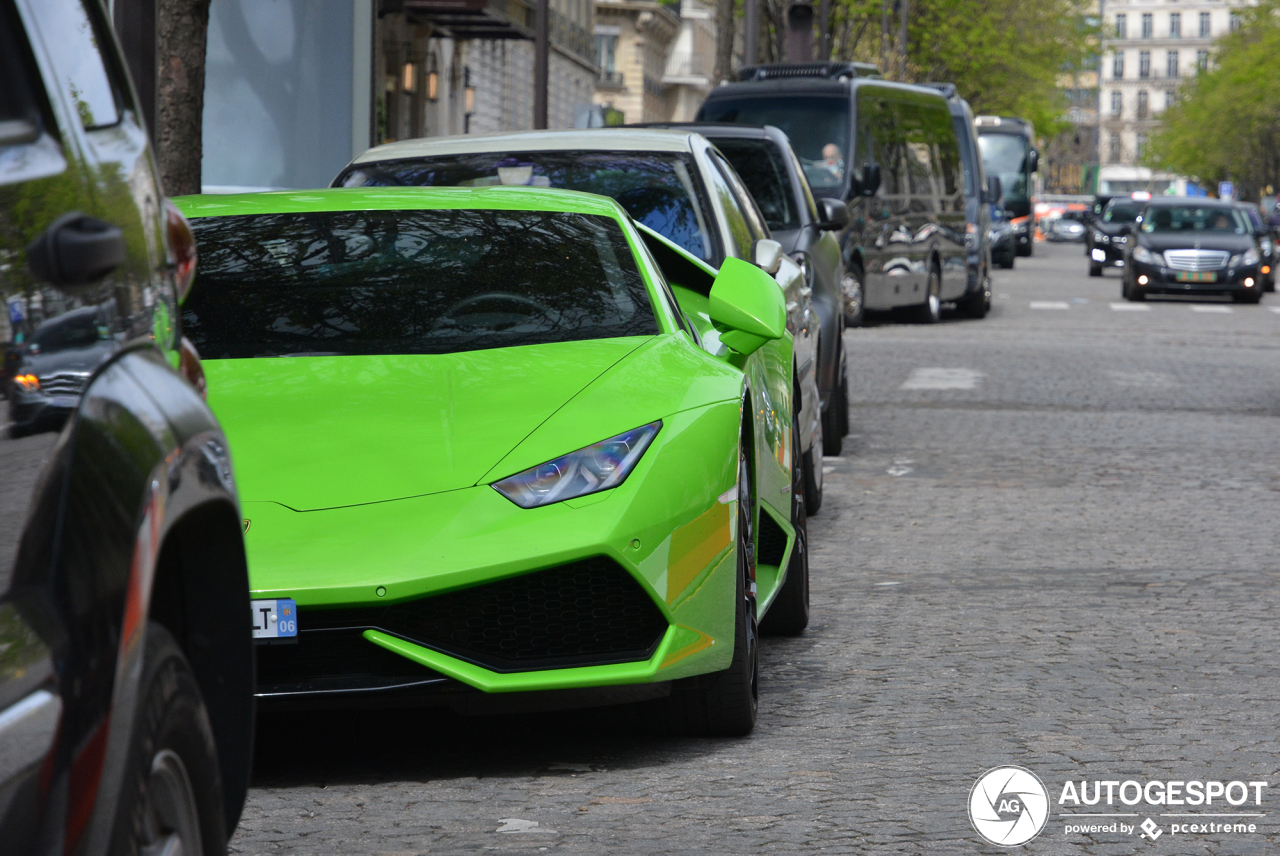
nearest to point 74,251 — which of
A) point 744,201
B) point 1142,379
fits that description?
point 744,201

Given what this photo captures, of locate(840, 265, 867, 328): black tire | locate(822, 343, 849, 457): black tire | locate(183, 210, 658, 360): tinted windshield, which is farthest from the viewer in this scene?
locate(840, 265, 867, 328): black tire

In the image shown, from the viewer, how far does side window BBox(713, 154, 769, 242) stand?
9203 millimetres

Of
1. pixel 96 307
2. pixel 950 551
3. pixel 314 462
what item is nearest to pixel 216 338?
pixel 314 462

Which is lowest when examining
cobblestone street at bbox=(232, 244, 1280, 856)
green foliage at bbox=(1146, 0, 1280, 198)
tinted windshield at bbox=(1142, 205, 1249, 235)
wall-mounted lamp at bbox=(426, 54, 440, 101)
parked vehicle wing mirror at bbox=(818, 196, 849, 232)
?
cobblestone street at bbox=(232, 244, 1280, 856)

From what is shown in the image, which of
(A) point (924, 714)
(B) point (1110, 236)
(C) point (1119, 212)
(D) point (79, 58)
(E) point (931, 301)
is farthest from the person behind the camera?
(C) point (1119, 212)

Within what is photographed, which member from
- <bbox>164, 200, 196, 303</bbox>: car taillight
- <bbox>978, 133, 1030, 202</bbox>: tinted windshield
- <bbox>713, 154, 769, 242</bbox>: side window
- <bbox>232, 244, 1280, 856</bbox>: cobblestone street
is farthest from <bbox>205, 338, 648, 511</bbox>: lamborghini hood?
<bbox>978, 133, 1030, 202</bbox>: tinted windshield

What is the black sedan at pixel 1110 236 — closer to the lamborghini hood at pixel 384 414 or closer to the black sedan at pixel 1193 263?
the black sedan at pixel 1193 263

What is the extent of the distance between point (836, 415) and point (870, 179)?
354 inches

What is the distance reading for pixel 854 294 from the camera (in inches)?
880

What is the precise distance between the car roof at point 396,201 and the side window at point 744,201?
2.92 m

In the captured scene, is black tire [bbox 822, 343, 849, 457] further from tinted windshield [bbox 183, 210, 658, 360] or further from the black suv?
the black suv

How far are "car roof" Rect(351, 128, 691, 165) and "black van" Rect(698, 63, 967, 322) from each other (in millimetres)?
11567

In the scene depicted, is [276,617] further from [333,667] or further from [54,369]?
[54,369]

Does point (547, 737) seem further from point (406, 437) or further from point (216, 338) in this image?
point (216, 338)
